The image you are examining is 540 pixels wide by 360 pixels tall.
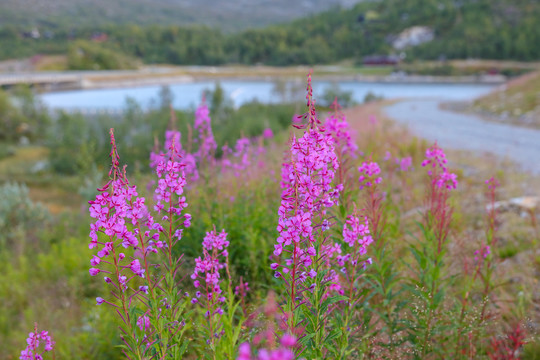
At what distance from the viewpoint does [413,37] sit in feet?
343

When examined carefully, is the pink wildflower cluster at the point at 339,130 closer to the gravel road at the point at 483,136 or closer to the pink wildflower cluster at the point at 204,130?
the pink wildflower cluster at the point at 204,130

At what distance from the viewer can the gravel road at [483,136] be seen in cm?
1155

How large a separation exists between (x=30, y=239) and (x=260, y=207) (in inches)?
421

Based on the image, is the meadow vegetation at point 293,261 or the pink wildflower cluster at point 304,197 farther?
the meadow vegetation at point 293,261

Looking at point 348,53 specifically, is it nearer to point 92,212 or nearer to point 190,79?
point 190,79

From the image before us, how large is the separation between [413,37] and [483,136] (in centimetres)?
10014

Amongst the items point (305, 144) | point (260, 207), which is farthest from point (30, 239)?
point (305, 144)

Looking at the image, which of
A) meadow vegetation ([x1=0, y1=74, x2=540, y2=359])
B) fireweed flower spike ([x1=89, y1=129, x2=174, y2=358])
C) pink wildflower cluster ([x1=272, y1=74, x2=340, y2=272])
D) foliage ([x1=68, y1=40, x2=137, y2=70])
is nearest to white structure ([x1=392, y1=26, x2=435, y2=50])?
foliage ([x1=68, y1=40, x2=137, y2=70])

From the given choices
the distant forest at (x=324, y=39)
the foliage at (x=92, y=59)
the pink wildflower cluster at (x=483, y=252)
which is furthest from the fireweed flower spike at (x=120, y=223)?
the foliage at (x=92, y=59)

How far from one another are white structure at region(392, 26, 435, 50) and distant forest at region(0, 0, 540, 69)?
173 centimetres

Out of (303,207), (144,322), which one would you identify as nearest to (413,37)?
(303,207)

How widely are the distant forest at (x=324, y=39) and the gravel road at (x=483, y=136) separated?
71.9 meters

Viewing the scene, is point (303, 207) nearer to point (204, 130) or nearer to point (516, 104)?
point (204, 130)

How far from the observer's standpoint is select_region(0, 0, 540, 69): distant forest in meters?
86.4
